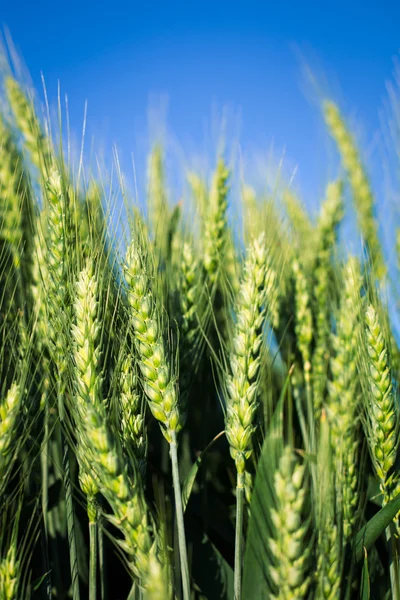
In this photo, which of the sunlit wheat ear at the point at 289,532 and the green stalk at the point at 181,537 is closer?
the sunlit wheat ear at the point at 289,532

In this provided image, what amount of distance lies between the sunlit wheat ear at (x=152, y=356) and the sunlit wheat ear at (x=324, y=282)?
70 centimetres

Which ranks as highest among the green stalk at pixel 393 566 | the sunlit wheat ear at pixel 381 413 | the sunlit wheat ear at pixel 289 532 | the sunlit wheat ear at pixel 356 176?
the sunlit wheat ear at pixel 356 176

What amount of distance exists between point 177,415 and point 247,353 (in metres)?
0.23

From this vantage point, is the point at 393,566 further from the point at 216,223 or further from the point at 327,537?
the point at 216,223

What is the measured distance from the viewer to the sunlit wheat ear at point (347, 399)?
1232 millimetres

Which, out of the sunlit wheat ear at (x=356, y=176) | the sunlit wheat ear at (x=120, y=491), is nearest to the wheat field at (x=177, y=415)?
the sunlit wheat ear at (x=120, y=491)

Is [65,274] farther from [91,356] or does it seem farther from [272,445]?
[272,445]

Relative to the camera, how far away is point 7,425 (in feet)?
3.34

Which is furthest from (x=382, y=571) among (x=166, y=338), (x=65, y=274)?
(x=65, y=274)

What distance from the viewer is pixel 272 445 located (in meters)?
1.21

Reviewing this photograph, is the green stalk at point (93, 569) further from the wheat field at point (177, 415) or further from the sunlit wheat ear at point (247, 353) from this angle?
the sunlit wheat ear at point (247, 353)

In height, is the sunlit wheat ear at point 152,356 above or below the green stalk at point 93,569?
above

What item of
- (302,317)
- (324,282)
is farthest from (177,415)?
(324,282)

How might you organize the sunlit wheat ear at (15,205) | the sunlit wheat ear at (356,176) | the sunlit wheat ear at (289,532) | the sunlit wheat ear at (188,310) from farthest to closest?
the sunlit wheat ear at (356,176) → the sunlit wheat ear at (15,205) → the sunlit wheat ear at (188,310) → the sunlit wheat ear at (289,532)
